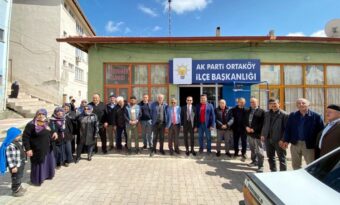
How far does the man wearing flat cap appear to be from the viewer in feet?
11.5

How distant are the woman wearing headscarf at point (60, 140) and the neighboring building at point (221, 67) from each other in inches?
139

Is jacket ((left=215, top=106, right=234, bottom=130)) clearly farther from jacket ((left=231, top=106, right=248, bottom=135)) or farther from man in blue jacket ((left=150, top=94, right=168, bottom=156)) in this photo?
man in blue jacket ((left=150, top=94, right=168, bottom=156))

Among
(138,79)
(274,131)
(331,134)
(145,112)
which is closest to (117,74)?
(138,79)

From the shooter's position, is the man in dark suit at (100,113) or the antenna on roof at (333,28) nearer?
the man in dark suit at (100,113)

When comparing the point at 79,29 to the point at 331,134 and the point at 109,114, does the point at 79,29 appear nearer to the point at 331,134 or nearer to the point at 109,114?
the point at 109,114

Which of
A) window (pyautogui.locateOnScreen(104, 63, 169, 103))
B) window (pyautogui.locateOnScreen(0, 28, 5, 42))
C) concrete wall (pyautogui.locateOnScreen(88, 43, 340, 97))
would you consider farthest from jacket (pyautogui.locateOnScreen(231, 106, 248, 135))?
window (pyautogui.locateOnScreen(0, 28, 5, 42))

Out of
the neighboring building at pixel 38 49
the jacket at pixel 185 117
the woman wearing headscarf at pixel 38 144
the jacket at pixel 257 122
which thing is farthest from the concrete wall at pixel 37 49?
the jacket at pixel 257 122

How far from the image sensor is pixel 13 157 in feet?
13.4

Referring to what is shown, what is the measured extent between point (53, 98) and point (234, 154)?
1737cm

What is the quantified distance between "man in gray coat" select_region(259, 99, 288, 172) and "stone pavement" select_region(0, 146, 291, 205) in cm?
89

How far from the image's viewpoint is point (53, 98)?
1933 centimetres

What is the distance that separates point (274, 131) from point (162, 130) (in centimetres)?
331

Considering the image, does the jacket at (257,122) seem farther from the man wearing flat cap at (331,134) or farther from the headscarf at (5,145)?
the headscarf at (5,145)

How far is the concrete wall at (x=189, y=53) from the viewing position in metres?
9.20
